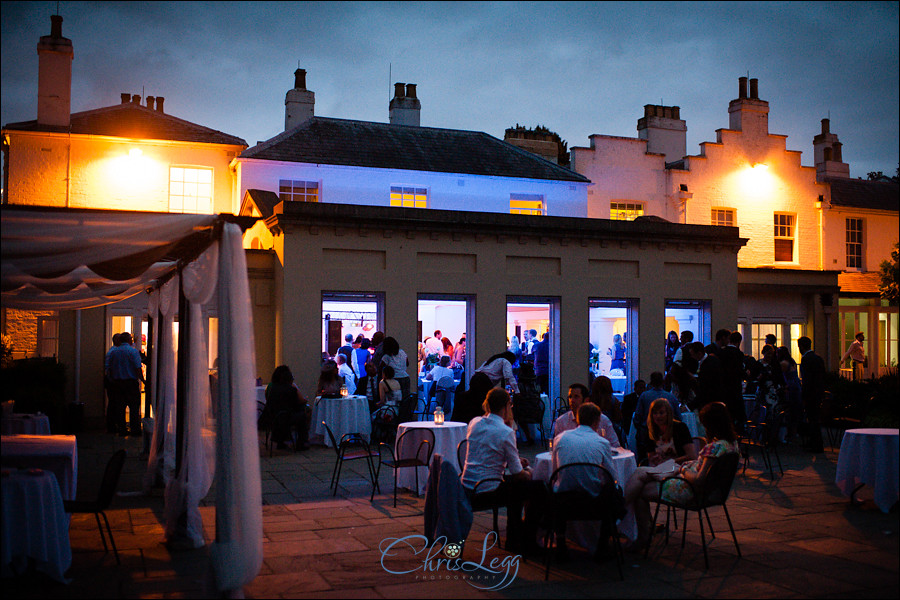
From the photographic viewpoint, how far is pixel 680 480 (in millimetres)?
6543

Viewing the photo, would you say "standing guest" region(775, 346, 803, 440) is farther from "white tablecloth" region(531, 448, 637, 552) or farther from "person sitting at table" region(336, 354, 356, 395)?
"person sitting at table" region(336, 354, 356, 395)

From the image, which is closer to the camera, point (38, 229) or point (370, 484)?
point (38, 229)

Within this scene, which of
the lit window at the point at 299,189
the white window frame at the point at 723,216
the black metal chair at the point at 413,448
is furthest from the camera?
the white window frame at the point at 723,216

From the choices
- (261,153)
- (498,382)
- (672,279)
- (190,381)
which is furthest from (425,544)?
(261,153)

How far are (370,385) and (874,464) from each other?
823 centimetres

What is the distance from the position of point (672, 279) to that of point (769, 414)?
493cm

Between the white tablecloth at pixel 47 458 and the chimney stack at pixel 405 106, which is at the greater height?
the chimney stack at pixel 405 106

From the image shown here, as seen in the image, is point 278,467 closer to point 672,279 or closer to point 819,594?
point 819,594

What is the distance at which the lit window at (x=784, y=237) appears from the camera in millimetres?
23406

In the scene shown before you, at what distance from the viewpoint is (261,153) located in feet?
62.4

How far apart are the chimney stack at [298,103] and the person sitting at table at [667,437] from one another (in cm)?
1737

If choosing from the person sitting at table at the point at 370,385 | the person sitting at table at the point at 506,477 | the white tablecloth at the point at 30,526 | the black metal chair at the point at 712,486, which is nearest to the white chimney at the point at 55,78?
the person sitting at table at the point at 370,385

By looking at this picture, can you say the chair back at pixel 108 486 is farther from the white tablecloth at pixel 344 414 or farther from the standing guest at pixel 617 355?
the standing guest at pixel 617 355

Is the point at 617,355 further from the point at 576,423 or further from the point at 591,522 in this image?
the point at 591,522
